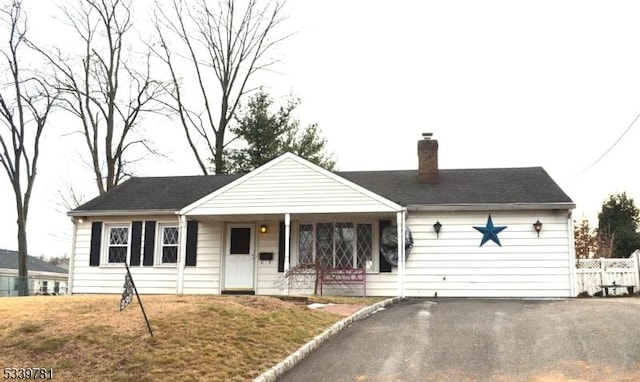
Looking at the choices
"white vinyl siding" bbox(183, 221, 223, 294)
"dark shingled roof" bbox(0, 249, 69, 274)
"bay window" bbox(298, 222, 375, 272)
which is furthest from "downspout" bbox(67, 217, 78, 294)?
"dark shingled roof" bbox(0, 249, 69, 274)

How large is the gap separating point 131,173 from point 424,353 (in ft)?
89.3

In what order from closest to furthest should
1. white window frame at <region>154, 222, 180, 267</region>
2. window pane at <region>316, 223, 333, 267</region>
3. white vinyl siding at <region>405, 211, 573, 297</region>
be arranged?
white vinyl siding at <region>405, 211, 573, 297</region>
window pane at <region>316, 223, 333, 267</region>
white window frame at <region>154, 222, 180, 267</region>

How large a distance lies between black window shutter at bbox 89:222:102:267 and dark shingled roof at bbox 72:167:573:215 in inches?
22.7

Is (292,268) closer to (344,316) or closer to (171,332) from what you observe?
(344,316)

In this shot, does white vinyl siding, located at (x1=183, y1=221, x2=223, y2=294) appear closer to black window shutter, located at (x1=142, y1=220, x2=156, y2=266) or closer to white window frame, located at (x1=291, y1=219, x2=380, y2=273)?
black window shutter, located at (x1=142, y1=220, x2=156, y2=266)

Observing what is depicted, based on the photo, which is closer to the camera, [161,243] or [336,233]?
[336,233]

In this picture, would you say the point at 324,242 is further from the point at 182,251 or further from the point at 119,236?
the point at 119,236

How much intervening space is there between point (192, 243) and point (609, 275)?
12.8m

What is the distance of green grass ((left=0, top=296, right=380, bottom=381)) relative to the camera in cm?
786

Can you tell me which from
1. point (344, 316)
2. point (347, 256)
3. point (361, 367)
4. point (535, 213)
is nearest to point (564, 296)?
point (535, 213)

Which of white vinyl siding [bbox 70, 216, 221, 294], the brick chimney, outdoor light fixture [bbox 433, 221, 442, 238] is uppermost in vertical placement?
the brick chimney

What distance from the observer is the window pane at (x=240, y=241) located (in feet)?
59.8

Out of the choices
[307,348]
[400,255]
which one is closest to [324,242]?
[400,255]

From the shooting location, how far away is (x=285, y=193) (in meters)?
16.7
